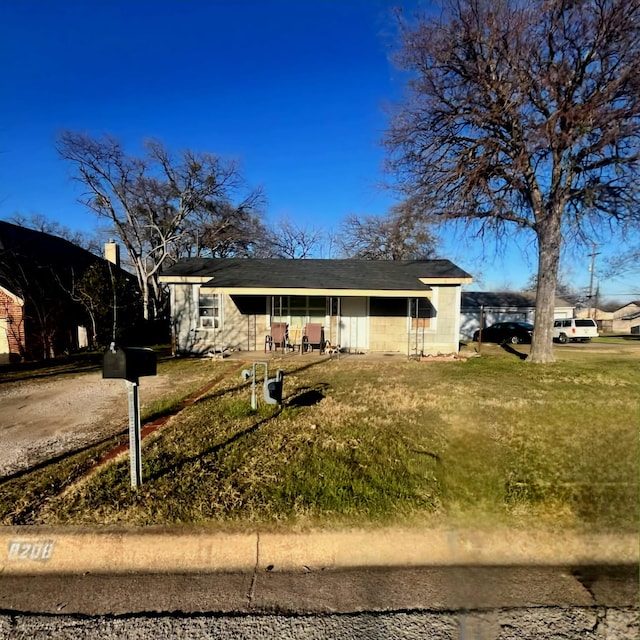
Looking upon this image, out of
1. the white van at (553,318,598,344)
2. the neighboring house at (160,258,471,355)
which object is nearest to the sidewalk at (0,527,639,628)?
the neighboring house at (160,258,471,355)

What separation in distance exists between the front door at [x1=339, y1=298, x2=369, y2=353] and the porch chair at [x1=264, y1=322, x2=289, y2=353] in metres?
2.05

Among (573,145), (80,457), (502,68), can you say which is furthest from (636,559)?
(502,68)

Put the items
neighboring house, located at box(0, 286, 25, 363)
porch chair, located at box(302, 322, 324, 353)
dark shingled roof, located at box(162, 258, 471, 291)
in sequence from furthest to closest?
1. neighboring house, located at box(0, 286, 25, 363)
2. porch chair, located at box(302, 322, 324, 353)
3. dark shingled roof, located at box(162, 258, 471, 291)

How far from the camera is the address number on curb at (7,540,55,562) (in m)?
2.51

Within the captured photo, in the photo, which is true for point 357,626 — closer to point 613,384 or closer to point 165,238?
point 613,384

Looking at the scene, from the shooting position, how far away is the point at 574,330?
75.7 feet

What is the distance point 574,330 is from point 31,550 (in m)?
27.1

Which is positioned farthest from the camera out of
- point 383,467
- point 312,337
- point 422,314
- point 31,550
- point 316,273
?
point 316,273

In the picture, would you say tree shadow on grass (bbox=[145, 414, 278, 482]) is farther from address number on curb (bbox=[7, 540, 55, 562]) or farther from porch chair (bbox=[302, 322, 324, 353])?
porch chair (bbox=[302, 322, 324, 353])

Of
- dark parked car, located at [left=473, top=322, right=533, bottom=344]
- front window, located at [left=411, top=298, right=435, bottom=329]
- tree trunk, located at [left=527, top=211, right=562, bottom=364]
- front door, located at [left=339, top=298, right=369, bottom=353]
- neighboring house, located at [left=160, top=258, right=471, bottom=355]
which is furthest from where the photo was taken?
dark parked car, located at [left=473, top=322, right=533, bottom=344]

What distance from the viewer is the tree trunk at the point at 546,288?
11.7m

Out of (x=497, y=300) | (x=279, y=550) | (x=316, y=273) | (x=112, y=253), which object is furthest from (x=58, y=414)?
(x=497, y=300)

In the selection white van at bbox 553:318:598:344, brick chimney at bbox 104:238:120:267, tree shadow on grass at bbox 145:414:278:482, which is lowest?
tree shadow on grass at bbox 145:414:278:482

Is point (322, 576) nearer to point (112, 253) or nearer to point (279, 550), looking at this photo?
point (279, 550)
